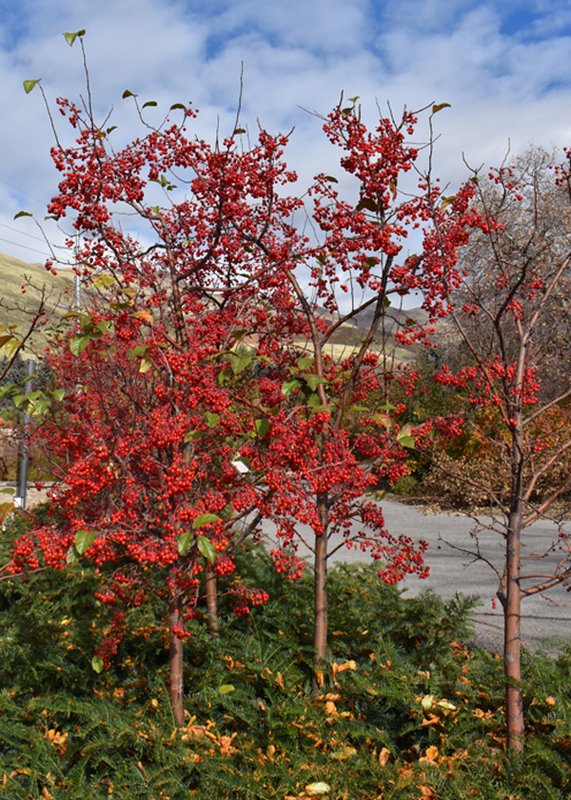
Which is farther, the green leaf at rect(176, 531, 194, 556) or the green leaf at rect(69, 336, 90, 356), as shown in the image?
the green leaf at rect(69, 336, 90, 356)

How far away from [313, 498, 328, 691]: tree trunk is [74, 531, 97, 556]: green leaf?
53.0 inches

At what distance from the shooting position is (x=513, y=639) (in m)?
3.41

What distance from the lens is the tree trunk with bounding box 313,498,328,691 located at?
3.91 metres

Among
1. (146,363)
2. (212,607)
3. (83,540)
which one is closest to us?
(83,540)

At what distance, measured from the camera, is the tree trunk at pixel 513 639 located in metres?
3.32

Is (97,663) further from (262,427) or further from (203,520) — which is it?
(262,427)

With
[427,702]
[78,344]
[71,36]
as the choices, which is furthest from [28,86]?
[427,702]

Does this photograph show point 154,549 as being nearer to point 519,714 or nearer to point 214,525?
point 214,525

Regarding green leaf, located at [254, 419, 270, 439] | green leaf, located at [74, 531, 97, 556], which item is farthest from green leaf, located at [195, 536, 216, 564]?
green leaf, located at [254, 419, 270, 439]

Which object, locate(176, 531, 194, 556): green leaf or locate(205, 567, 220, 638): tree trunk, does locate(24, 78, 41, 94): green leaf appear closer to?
locate(176, 531, 194, 556): green leaf

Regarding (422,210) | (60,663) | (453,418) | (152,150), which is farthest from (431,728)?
(152,150)

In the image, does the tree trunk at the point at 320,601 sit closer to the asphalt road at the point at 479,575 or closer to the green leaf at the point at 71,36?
the asphalt road at the point at 479,575

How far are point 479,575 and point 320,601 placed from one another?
447cm

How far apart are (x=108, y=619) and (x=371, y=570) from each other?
81.4 inches
